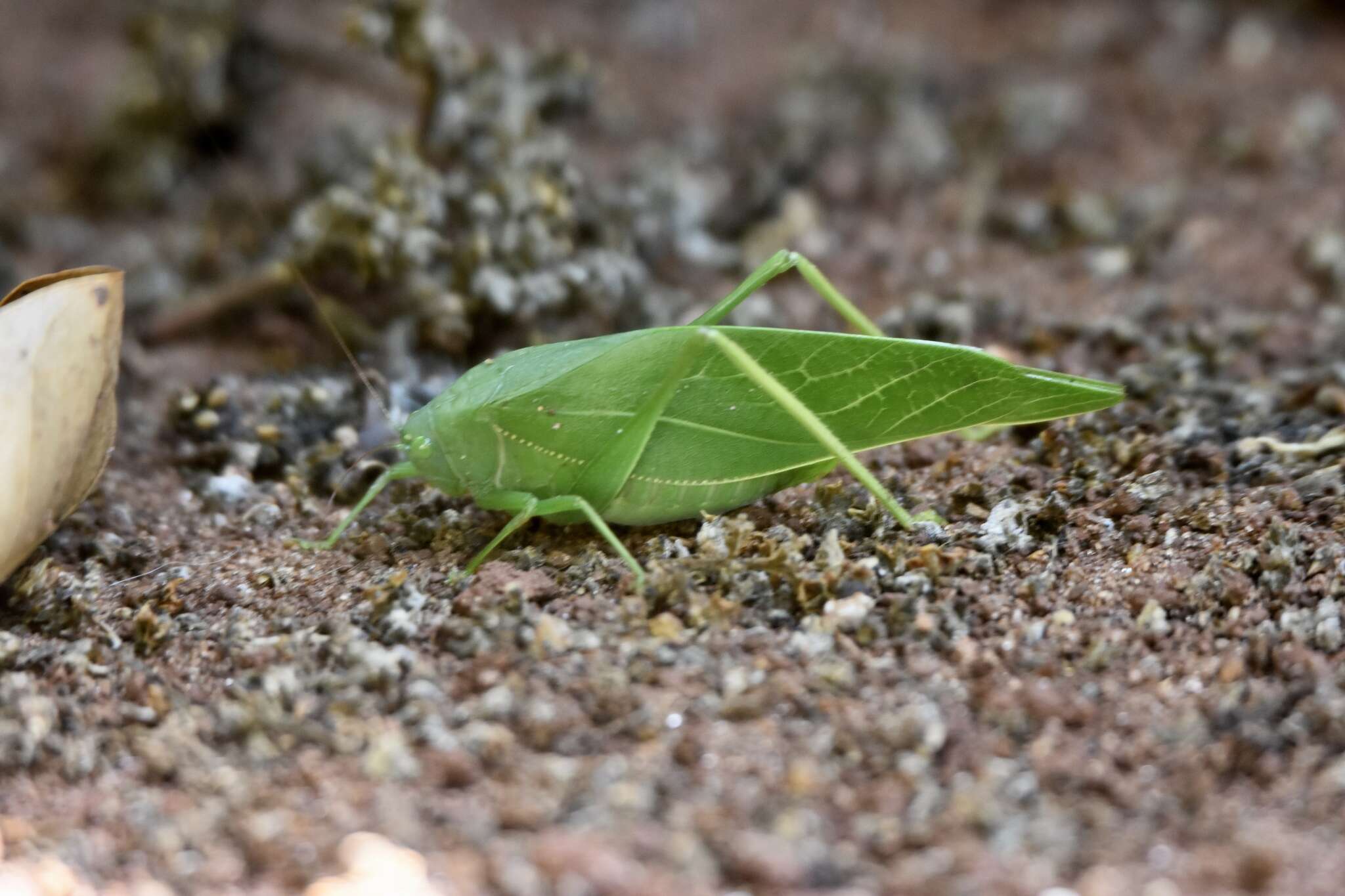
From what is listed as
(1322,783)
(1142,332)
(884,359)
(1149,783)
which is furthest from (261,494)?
(1142,332)

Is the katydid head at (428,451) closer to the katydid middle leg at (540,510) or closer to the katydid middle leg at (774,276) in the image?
the katydid middle leg at (540,510)

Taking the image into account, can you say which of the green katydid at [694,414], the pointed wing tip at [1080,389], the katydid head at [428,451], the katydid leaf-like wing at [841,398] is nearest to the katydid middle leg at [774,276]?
the green katydid at [694,414]

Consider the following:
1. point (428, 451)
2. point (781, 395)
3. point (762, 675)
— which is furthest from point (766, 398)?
point (428, 451)

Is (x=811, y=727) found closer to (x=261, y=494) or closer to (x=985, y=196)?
(x=261, y=494)

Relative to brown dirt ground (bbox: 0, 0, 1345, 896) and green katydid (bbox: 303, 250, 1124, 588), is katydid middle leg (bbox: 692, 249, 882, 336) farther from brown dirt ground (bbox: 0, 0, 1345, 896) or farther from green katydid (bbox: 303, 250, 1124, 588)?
brown dirt ground (bbox: 0, 0, 1345, 896)

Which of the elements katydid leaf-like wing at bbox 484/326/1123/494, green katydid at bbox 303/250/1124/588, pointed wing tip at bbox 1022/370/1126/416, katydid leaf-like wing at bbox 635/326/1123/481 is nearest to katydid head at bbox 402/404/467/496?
green katydid at bbox 303/250/1124/588

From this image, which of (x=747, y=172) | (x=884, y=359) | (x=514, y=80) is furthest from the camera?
(x=747, y=172)
